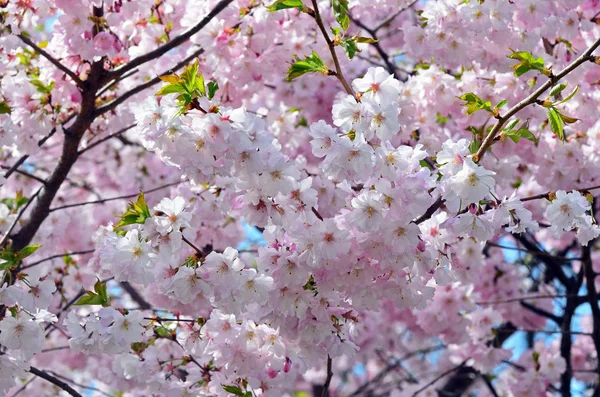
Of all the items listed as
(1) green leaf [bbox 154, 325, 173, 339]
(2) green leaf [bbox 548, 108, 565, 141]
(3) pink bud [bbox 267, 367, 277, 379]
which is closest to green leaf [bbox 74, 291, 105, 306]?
(1) green leaf [bbox 154, 325, 173, 339]

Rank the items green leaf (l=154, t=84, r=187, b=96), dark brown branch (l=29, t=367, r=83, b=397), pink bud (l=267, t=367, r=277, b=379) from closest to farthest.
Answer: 1. green leaf (l=154, t=84, r=187, b=96)
2. dark brown branch (l=29, t=367, r=83, b=397)
3. pink bud (l=267, t=367, r=277, b=379)

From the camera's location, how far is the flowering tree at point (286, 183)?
2279mm

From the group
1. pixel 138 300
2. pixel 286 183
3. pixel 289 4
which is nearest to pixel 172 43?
pixel 289 4

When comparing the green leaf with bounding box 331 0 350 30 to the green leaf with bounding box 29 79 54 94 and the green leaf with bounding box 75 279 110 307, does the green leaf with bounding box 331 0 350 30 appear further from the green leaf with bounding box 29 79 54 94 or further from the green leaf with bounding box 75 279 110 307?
the green leaf with bounding box 29 79 54 94

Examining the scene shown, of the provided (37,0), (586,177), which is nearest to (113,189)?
(37,0)

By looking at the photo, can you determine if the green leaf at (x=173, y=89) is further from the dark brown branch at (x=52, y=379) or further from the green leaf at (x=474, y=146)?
the dark brown branch at (x=52, y=379)

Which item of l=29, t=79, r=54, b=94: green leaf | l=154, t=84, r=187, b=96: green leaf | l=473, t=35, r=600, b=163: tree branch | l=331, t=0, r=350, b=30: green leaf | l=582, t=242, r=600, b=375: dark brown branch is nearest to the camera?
l=154, t=84, r=187, b=96: green leaf

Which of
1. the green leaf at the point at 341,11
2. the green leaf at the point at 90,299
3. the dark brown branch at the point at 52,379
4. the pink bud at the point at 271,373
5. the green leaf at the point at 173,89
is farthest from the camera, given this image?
the pink bud at the point at 271,373

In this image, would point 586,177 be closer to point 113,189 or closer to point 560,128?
point 560,128

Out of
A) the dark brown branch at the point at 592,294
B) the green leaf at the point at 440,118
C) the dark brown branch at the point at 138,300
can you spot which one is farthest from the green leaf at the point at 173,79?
the dark brown branch at the point at 592,294

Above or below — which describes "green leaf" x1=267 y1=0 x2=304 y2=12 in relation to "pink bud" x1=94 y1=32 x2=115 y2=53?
below

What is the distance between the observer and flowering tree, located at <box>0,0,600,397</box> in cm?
228

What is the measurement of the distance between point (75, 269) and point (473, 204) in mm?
2689

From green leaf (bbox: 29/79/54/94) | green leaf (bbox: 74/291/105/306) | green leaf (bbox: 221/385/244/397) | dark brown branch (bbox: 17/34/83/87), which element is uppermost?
green leaf (bbox: 29/79/54/94)
